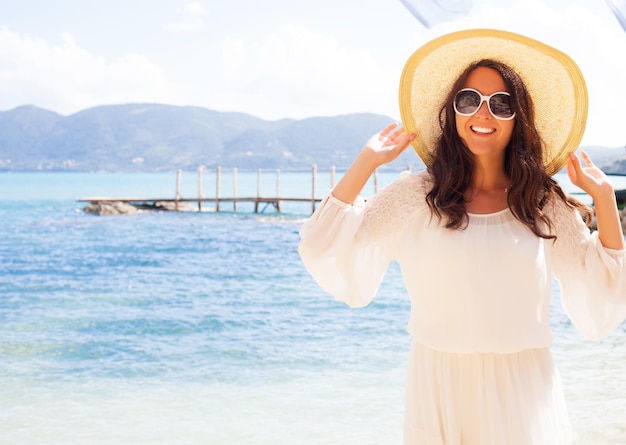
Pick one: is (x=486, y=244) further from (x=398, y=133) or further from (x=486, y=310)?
(x=398, y=133)

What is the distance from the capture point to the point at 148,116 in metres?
154

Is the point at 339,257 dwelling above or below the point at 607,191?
below

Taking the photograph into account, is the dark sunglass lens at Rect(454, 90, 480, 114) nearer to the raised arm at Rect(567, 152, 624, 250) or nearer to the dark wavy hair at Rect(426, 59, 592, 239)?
the dark wavy hair at Rect(426, 59, 592, 239)

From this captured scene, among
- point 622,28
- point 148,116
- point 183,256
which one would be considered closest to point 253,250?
point 183,256

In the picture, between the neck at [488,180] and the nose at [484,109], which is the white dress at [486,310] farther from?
the nose at [484,109]

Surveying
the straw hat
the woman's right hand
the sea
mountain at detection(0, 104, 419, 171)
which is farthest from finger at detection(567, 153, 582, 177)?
mountain at detection(0, 104, 419, 171)

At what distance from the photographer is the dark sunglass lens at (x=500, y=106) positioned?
5.44ft

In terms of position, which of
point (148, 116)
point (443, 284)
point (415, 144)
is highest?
point (148, 116)

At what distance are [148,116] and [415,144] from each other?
158 meters

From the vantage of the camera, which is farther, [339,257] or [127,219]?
[127,219]

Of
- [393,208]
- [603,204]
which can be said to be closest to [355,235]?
[393,208]

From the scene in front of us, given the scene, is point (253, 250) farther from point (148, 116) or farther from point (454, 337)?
point (148, 116)

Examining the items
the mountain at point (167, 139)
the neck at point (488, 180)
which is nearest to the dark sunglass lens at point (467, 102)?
the neck at point (488, 180)

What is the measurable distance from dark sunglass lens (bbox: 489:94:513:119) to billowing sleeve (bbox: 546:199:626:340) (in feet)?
0.77
